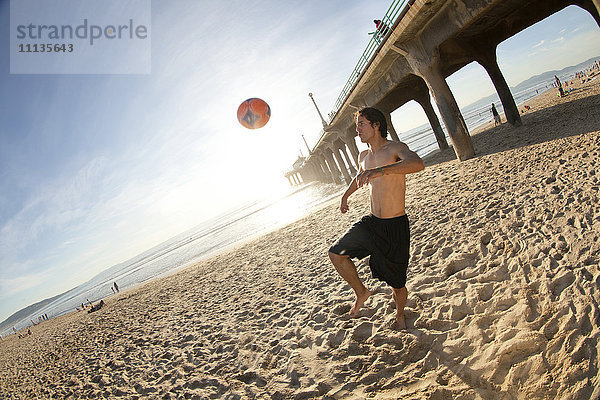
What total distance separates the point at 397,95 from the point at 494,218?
12.5 meters

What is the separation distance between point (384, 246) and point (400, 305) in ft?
2.35

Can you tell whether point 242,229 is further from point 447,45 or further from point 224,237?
point 447,45

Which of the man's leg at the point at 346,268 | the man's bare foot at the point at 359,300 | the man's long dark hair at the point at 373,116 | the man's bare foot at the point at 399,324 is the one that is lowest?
the man's bare foot at the point at 399,324

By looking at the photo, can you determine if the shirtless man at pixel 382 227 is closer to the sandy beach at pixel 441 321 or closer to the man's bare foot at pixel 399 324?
the man's bare foot at pixel 399 324

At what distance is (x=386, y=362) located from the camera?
2.63 meters

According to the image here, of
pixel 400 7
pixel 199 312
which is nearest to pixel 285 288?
pixel 199 312

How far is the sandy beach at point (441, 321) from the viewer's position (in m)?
2.13

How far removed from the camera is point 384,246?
9.18ft

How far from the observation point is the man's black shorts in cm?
273

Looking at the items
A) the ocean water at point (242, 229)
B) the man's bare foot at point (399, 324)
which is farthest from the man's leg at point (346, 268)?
the ocean water at point (242, 229)

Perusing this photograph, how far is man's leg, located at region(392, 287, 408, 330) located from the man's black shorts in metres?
0.10

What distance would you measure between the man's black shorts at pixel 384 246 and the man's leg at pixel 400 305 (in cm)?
10

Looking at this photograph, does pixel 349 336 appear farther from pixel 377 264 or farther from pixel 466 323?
pixel 466 323

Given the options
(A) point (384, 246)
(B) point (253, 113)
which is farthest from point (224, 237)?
(A) point (384, 246)
